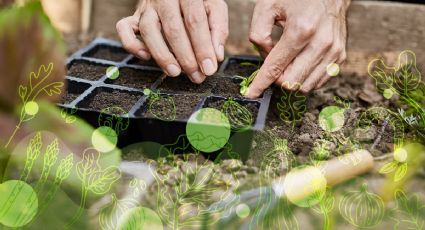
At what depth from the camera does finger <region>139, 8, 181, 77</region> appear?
3.60 ft

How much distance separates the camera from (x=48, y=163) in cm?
93

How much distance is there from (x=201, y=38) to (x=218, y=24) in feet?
0.22

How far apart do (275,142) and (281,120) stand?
0.11 metres

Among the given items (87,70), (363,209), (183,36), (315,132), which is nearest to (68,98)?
(87,70)

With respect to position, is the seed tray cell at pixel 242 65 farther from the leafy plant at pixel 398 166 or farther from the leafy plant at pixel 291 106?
the leafy plant at pixel 398 166

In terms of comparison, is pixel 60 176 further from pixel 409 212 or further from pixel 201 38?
pixel 409 212

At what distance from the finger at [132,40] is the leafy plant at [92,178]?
11.2 inches

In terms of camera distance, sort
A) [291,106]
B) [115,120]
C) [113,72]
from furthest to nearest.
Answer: [113,72] → [291,106] → [115,120]

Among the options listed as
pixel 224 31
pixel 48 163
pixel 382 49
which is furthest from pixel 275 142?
pixel 382 49

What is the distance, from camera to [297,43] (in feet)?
3.53

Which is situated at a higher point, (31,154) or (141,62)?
(31,154)

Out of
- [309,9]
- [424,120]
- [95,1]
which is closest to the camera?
[424,120]

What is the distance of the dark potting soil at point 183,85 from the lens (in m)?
1.15

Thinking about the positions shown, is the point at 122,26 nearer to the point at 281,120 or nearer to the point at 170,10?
the point at 170,10
